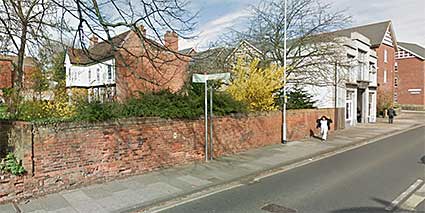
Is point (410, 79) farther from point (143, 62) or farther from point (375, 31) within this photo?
point (143, 62)

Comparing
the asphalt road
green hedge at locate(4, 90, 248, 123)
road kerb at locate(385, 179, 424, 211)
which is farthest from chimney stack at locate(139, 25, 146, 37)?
road kerb at locate(385, 179, 424, 211)

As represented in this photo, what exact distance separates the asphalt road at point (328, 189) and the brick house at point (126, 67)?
159 inches

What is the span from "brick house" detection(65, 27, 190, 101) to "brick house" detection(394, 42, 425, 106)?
148 feet

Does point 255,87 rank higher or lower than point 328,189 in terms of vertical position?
higher

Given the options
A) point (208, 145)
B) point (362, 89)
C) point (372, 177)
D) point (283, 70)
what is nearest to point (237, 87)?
point (283, 70)

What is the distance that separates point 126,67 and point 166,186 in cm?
337

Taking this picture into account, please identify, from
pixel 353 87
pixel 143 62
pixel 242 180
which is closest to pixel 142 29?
pixel 143 62

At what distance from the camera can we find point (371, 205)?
242 inches

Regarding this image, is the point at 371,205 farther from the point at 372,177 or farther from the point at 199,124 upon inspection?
the point at 199,124

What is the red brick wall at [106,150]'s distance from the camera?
6.95 meters

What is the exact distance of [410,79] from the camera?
53281mm

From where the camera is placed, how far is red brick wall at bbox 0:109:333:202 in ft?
22.8

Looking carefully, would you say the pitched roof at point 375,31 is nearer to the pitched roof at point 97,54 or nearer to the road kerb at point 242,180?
the road kerb at point 242,180

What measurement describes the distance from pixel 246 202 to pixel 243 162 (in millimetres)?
4125
